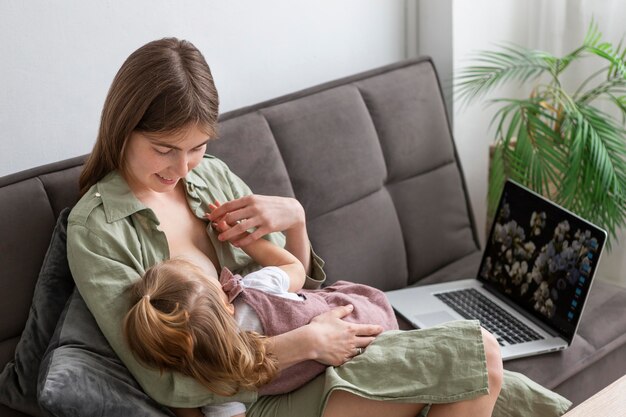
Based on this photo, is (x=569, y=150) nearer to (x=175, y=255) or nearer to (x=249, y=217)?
(x=249, y=217)

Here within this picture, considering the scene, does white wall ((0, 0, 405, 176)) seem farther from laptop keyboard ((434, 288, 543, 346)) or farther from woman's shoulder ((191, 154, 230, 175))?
laptop keyboard ((434, 288, 543, 346))

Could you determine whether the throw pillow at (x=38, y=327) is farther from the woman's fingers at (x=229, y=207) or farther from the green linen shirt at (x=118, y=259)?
the woman's fingers at (x=229, y=207)

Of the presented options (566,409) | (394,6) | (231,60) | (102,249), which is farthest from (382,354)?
(394,6)

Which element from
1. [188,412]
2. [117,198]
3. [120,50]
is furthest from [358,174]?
[188,412]

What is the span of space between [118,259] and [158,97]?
0.31 meters

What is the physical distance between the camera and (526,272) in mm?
2180

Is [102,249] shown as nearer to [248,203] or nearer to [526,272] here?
[248,203]

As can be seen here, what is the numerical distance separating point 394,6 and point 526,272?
39.5 inches

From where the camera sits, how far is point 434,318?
2139mm

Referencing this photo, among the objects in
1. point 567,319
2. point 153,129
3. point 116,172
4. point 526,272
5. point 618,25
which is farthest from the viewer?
point 618,25

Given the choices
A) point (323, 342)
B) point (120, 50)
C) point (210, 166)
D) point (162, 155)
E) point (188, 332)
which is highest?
point (120, 50)

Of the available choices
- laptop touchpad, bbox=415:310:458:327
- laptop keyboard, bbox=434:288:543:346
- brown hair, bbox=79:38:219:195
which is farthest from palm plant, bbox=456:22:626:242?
brown hair, bbox=79:38:219:195

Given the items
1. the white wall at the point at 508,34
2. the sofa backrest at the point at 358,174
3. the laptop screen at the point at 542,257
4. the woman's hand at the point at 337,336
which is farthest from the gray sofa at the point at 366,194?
the woman's hand at the point at 337,336

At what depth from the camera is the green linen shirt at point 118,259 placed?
151 centimetres
